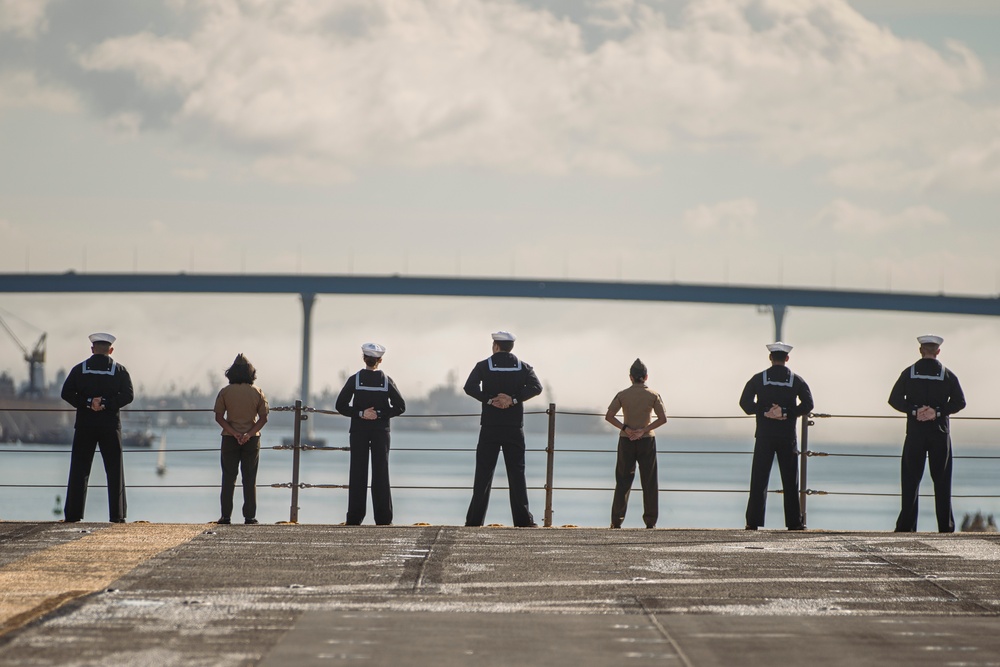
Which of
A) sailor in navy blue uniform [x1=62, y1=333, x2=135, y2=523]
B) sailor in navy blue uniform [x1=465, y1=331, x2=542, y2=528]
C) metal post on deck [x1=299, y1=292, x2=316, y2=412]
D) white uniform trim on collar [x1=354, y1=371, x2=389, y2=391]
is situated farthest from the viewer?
metal post on deck [x1=299, y1=292, x2=316, y2=412]

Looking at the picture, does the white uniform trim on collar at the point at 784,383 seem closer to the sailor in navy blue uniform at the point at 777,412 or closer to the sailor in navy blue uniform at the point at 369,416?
the sailor in navy blue uniform at the point at 777,412

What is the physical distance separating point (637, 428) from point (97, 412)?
3835mm

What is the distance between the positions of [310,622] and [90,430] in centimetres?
454

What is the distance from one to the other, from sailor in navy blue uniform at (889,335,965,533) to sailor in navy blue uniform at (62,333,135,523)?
545 cm

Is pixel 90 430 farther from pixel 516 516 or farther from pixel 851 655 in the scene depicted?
pixel 851 655

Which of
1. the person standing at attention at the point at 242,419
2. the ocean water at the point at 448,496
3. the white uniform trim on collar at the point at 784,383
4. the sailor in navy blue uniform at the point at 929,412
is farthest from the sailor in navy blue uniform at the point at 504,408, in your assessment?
the ocean water at the point at 448,496

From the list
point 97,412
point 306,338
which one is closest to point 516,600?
point 97,412

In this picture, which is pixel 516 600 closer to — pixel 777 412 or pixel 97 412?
pixel 777 412

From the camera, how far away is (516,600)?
21.3 feet

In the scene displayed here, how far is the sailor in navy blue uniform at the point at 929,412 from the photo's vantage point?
9930 mm

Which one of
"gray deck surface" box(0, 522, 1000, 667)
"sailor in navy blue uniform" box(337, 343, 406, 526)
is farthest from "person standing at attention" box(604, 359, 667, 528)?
"sailor in navy blue uniform" box(337, 343, 406, 526)

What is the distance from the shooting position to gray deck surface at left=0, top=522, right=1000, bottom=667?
528cm

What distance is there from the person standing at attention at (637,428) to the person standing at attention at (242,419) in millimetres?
2504

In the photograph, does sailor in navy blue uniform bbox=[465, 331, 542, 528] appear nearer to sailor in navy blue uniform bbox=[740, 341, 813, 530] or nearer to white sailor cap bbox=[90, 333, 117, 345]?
sailor in navy blue uniform bbox=[740, 341, 813, 530]
